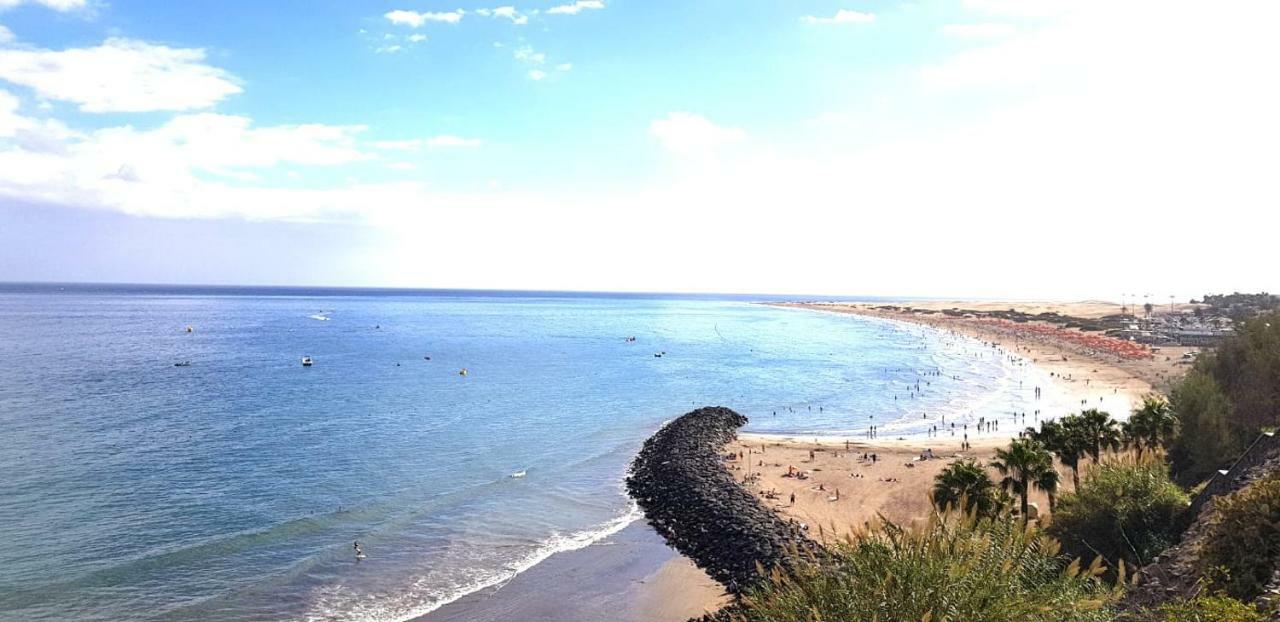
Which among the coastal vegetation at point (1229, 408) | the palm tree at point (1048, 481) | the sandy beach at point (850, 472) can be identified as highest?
the coastal vegetation at point (1229, 408)

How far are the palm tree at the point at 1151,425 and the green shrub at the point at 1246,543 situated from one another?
851 inches

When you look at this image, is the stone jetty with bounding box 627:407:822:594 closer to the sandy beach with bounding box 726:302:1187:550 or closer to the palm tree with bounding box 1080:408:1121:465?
the sandy beach with bounding box 726:302:1187:550

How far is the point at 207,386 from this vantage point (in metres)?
68.5

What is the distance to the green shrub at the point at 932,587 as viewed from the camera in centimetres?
860

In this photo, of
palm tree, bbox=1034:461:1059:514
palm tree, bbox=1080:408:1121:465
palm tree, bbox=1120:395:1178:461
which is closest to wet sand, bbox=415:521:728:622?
palm tree, bbox=1034:461:1059:514

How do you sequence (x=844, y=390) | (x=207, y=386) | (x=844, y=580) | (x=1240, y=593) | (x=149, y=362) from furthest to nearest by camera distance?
1. (x=149, y=362)
2. (x=844, y=390)
3. (x=207, y=386)
4. (x=1240, y=593)
5. (x=844, y=580)

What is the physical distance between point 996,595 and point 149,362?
98.3 meters

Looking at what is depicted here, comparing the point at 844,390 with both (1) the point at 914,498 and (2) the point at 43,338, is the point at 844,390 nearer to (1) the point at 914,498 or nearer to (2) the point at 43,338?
(1) the point at 914,498

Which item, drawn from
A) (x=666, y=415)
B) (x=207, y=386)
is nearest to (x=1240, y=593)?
(x=666, y=415)

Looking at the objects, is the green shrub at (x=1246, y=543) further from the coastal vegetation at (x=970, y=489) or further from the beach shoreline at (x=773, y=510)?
the coastal vegetation at (x=970, y=489)

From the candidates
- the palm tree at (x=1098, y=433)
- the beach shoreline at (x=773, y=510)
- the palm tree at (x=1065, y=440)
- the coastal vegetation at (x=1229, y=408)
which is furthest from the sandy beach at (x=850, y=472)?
the coastal vegetation at (x=1229, y=408)

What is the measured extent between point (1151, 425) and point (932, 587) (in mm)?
30861

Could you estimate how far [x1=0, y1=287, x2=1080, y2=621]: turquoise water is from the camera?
26.3m

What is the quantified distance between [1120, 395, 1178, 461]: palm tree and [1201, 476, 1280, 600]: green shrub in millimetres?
21627
